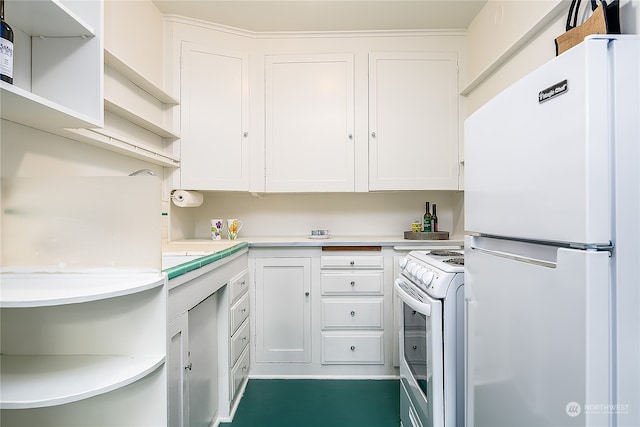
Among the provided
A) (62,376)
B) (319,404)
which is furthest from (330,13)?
(319,404)

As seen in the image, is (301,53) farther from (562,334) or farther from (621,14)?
(562,334)

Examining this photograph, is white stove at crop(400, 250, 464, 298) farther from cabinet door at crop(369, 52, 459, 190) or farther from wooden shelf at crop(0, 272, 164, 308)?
cabinet door at crop(369, 52, 459, 190)

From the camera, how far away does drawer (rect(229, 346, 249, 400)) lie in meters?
1.85

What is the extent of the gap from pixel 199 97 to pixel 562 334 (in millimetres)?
2345

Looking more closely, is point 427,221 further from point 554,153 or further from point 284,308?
point 554,153

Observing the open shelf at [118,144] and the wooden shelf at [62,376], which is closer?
the wooden shelf at [62,376]

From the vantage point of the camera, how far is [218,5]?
2.12 metres

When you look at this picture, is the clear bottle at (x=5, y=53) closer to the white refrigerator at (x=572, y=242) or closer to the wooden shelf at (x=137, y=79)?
the wooden shelf at (x=137, y=79)

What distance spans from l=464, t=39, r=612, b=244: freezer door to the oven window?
0.53 metres

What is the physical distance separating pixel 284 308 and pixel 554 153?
1.94 metres

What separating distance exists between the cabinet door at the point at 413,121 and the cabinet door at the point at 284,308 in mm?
855

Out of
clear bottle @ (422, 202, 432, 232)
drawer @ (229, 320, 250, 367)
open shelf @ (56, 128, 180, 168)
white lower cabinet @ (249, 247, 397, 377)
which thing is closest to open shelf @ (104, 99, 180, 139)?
open shelf @ (56, 128, 180, 168)

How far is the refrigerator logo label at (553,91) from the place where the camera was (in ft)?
2.07

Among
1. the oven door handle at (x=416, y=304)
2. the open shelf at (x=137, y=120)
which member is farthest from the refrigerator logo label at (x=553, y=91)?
the open shelf at (x=137, y=120)
